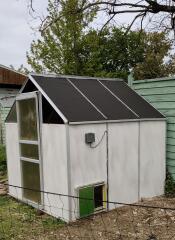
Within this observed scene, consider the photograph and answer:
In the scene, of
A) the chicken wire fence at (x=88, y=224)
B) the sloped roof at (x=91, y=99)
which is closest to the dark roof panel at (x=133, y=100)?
the sloped roof at (x=91, y=99)

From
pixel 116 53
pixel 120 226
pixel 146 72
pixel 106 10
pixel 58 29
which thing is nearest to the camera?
pixel 120 226

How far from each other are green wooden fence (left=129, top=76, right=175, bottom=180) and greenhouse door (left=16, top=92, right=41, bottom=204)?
2572mm

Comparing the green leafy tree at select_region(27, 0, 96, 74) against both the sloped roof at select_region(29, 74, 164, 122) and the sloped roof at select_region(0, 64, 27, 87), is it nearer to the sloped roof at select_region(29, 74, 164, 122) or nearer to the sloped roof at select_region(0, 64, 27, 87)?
the sloped roof at select_region(0, 64, 27, 87)

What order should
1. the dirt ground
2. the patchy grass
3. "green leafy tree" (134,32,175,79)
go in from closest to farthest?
the dirt ground
the patchy grass
"green leafy tree" (134,32,175,79)

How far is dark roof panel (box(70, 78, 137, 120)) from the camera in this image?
5172 millimetres

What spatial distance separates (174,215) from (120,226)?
1.00 meters

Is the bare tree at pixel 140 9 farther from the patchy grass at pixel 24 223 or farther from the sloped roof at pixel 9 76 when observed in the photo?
the sloped roof at pixel 9 76

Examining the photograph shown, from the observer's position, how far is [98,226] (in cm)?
447

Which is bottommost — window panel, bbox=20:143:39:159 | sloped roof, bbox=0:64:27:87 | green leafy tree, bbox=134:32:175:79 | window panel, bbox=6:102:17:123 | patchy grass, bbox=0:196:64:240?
patchy grass, bbox=0:196:64:240

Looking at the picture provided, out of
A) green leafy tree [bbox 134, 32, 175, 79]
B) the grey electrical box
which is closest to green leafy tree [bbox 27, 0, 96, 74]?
green leafy tree [bbox 134, 32, 175, 79]

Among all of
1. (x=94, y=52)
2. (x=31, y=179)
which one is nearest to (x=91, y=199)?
(x=31, y=179)

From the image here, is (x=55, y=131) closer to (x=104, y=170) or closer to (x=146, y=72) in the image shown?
(x=104, y=170)

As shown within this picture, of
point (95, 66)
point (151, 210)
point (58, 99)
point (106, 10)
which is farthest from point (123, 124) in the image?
point (95, 66)

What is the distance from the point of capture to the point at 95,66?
714 inches
